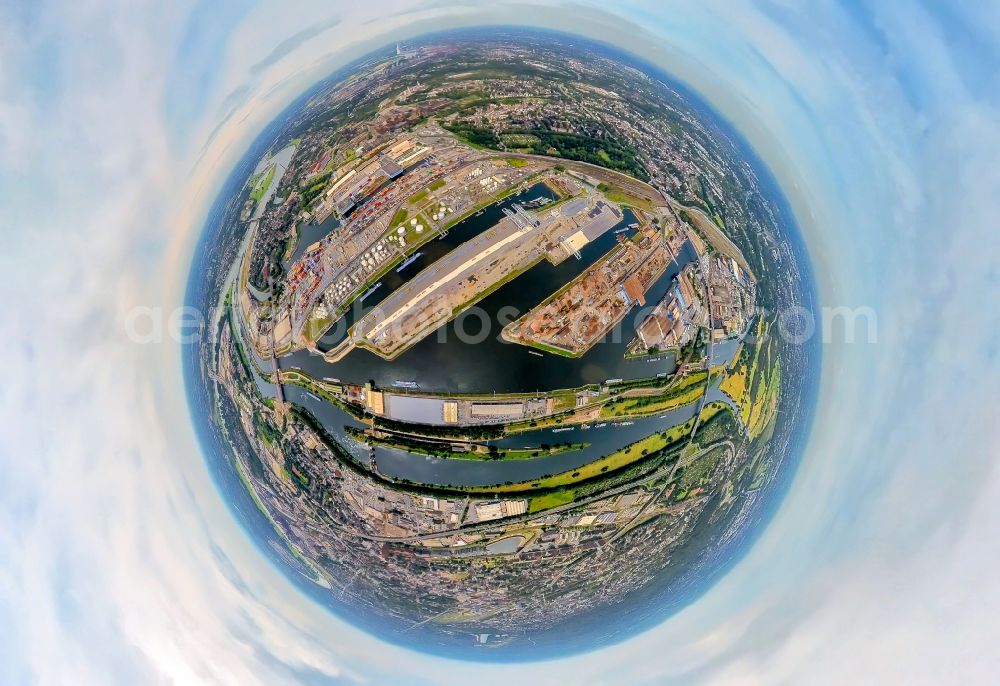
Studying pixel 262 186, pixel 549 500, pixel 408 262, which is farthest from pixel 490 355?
pixel 262 186

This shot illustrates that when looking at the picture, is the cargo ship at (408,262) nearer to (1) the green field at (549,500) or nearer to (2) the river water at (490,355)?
(2) the river water at (490,355)

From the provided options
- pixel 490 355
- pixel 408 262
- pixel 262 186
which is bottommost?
pixel 490 355

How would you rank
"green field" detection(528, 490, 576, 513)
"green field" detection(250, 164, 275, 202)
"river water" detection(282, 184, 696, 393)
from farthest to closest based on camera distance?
"green field" detection(250, 164, 275, 202)
"green field" detection(528, 490, 576, 513)
"river water" detection(282, 184, 696, 393)

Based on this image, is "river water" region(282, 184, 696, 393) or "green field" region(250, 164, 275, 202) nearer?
"river water" region(282, 184, 696, 393)

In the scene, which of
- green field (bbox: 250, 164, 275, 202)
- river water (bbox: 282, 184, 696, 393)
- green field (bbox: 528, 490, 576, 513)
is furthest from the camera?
green field (bbox: 250, 164, 275, 202)

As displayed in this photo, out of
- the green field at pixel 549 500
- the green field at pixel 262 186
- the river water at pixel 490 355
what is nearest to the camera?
the river water at pixel 490 355

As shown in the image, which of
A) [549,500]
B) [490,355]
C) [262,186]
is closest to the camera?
[490,355]

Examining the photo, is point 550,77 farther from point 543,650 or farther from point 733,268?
point 543,650

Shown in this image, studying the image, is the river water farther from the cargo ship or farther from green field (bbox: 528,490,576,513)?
green field (bbox: 528,490,576,513)

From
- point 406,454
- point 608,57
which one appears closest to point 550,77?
point 608,57

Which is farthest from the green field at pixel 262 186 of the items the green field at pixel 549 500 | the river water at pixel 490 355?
the green field at pixel 549 500

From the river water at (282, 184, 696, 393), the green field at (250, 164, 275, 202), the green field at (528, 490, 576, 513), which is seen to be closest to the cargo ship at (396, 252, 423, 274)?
the river water at (282, 184, 696, 393)

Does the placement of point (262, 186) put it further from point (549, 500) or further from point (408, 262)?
point (549, 500)
